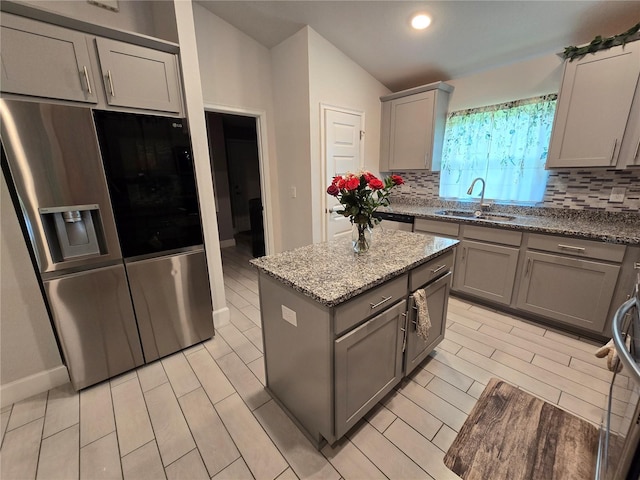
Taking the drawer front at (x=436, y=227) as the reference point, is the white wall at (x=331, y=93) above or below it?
above

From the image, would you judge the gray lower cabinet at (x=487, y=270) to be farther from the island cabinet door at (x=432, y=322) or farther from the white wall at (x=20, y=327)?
the white wall at (x=20, y=327)

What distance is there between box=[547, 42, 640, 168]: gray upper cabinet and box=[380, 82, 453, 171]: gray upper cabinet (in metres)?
1.14

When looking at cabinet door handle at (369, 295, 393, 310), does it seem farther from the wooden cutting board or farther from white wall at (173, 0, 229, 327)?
white wall at (173, 0, 229, 327)

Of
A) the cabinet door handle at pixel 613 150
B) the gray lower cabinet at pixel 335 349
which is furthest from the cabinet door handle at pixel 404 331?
the cabinet door handle at pixel 613 150

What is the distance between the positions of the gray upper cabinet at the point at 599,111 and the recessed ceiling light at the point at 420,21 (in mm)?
1186

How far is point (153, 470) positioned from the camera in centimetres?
132

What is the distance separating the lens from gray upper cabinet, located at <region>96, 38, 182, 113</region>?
159 centimetres

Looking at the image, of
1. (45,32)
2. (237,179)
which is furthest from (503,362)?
(237,179)

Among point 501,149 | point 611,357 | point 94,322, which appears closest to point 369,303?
point 611,357

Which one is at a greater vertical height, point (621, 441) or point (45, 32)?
point (45, 32)

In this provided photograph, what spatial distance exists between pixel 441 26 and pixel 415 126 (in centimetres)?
104

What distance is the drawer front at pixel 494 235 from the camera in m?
2.43

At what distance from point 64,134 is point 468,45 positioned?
3313 mm

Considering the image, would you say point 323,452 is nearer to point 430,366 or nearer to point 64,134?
point 430,366
